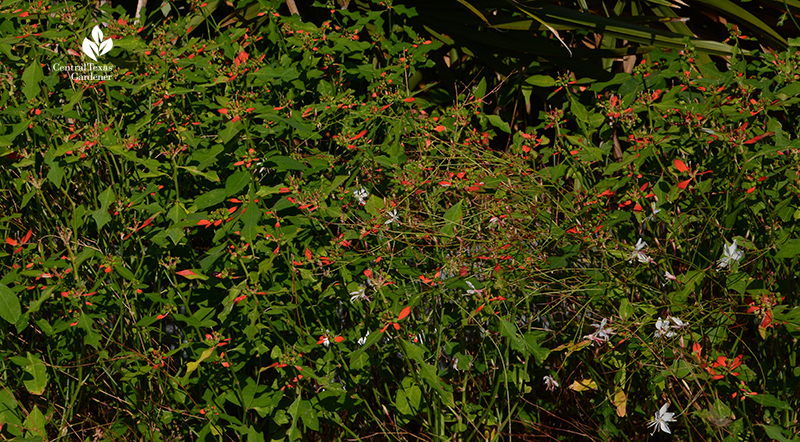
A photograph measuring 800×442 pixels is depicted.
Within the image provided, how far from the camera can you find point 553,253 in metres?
1.62

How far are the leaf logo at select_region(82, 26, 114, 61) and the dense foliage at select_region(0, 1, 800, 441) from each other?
0.10 feet

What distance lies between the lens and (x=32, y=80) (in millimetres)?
1459

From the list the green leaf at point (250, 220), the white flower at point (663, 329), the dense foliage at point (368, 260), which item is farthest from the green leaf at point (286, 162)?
the white flower at point (663, 329)

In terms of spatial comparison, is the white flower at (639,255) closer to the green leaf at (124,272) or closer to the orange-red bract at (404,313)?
the orange-red bract at (404,313)

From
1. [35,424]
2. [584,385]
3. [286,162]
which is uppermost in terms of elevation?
[286,162]

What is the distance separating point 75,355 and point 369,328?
0.74m

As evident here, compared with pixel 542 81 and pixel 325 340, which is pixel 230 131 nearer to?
pixel 325 340

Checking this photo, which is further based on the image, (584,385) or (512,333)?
(584,385)

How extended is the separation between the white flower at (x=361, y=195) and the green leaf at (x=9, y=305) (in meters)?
0.75

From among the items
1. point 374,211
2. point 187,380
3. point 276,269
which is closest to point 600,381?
point 374,211

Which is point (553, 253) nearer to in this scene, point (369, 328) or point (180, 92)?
point (369, 328)

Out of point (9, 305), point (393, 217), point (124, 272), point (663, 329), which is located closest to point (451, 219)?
point (393, 217)

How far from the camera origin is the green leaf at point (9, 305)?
129 centimetres

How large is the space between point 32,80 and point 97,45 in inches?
11.8
